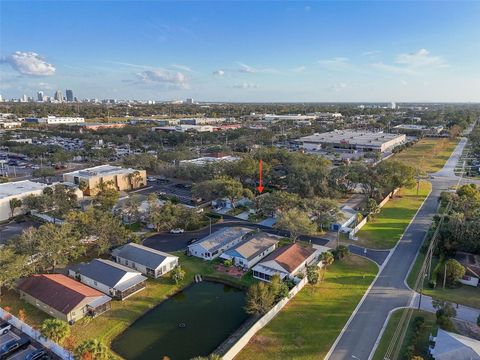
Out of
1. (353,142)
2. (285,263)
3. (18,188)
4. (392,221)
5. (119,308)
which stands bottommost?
(119,308)

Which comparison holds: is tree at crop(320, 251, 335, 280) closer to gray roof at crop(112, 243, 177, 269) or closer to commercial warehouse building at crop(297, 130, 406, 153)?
gray roof at crop(112, 243, 177, 269)

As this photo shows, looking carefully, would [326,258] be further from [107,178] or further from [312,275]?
[107,178]

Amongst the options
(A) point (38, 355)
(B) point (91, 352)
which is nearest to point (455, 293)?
(B) point (91, 352)

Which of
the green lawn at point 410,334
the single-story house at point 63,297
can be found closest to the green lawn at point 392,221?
the green lawn at point 410,334

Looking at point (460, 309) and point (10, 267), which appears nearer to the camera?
point (460, 309)

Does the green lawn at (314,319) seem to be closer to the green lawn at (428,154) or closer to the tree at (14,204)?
the tree at (14,204)

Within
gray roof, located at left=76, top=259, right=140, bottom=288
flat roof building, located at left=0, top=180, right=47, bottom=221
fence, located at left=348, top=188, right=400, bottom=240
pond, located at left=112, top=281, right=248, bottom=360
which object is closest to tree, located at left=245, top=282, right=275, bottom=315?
pond, located at left=112, top=281, right=248, bottom=360
